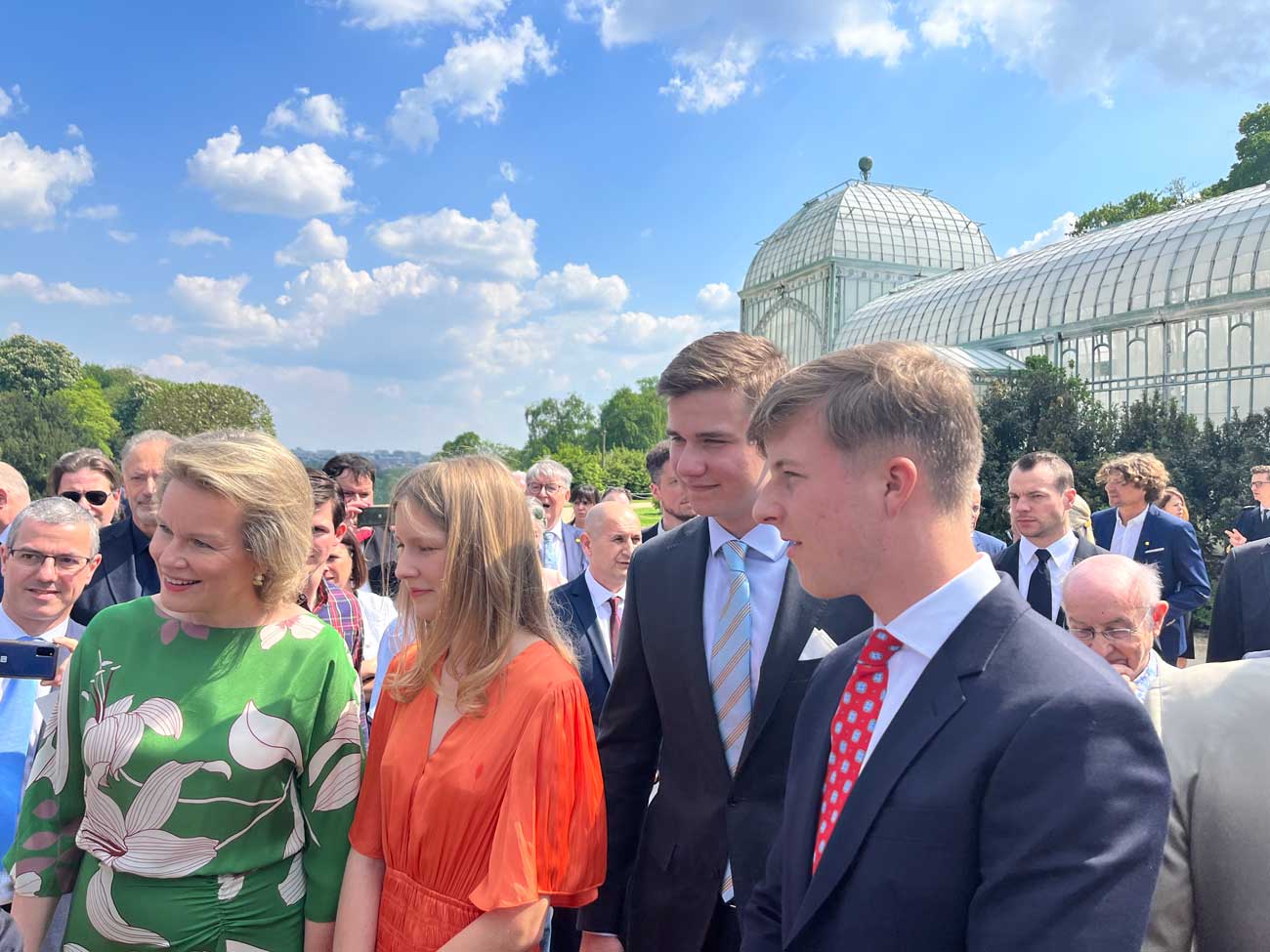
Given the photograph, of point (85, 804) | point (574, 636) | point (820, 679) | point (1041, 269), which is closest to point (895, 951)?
point (820, 679)

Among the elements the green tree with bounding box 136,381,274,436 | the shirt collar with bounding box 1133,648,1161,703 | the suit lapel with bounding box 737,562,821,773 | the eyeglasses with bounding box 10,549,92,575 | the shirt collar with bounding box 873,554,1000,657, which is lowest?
the shirt collar with bounding box 1133,648,1161,703

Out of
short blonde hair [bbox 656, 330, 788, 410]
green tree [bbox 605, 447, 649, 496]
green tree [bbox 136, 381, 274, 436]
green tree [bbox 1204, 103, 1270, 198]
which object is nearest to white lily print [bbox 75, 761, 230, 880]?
short blonde hair [bbox 656, 330, 788, 410]

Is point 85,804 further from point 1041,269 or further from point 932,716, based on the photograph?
point 1041,269

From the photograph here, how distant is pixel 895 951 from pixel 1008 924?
0.66ft

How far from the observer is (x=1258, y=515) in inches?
370

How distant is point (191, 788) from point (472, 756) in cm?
68

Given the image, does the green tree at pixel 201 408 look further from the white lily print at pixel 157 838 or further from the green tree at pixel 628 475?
the white lily print at pixel 157 838

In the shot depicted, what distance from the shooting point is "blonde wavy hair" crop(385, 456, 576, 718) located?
2260 mm

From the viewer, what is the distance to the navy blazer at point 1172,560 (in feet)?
23.4

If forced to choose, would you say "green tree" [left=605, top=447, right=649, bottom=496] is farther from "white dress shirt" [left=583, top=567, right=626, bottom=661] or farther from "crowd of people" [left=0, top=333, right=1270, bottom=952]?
"crowd of people" [left=0, top=333, right=1270, bottom=952]

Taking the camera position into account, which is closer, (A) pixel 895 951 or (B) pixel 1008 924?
(B) pixel 1008 924

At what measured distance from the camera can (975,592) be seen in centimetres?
147

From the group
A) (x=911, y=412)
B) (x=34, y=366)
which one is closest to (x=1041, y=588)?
(x=911, y=412)

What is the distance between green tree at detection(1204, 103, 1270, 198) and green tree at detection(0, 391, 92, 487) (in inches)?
2103
